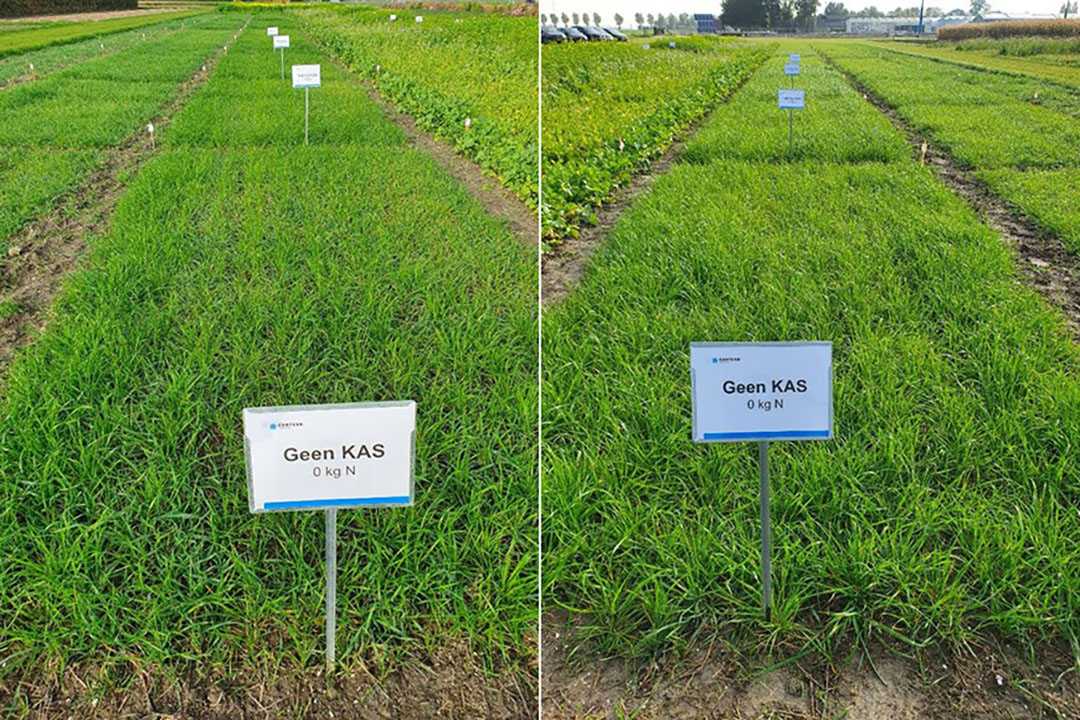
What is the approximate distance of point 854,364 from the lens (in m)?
2.59

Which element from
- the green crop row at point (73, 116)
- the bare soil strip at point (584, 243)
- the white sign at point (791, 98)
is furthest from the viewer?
the white sign at point (791, 98)

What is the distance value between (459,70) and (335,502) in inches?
267

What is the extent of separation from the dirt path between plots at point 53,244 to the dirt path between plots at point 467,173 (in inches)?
90.1

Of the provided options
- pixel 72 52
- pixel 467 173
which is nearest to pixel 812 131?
pixel 467 173

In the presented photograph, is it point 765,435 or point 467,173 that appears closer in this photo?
point 765,435

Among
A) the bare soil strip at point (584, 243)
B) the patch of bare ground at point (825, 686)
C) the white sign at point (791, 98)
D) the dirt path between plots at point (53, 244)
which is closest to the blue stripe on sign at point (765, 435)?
the patch of bare ground at point (825, 686)

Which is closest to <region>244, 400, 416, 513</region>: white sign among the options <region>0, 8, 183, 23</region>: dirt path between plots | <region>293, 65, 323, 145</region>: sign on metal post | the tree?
the tree

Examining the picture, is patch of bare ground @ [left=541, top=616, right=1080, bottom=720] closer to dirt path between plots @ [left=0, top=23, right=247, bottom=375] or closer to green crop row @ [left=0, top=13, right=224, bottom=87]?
dirt path between plots @ [left=0, top=23, right=247, bottom=375]

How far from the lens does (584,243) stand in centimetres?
453

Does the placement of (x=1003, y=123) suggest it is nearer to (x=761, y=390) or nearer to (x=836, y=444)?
(x=836, y=444)

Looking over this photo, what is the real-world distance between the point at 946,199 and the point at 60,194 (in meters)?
4.29

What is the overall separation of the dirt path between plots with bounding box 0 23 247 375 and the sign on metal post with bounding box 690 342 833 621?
8.84ft

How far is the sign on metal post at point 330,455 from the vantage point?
1455 mm

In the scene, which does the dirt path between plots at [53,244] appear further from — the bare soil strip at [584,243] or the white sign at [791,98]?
the white sign at [791,98]
